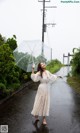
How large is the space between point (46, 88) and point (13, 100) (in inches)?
207

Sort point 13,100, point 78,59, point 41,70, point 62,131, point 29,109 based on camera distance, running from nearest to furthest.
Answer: point 62,131 < point 41,70 < point 29,109 < point 13,100 < point 78,59

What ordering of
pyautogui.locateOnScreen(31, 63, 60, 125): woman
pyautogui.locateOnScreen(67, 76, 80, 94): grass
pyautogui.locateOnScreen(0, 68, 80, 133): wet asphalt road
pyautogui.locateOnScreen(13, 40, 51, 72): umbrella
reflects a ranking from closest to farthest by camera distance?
pyautogui.locateOnScreen(0, 68, 80, 133): wet asphalt road → pyautogui.locateOnScreen(31, 63, 60, 125): woman → pyautogui.locateOnScreen(13, 40, 51, 72): umbrella → pyautogui.locateOnScreen(67, 76, 80, 94): grass

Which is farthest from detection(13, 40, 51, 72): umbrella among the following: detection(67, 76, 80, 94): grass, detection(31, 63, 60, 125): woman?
detection(67, 76, 80, 94): grass

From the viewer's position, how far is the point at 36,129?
10195mm

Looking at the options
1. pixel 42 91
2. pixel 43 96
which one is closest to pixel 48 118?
pixel 43 96

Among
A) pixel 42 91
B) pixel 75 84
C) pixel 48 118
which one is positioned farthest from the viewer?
pixel 75 84

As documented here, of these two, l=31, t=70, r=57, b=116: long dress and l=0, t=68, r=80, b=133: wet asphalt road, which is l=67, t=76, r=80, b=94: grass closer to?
l=0, t=68, r=80, b=133: wet asphalt road

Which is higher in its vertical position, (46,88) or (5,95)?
(46,88)

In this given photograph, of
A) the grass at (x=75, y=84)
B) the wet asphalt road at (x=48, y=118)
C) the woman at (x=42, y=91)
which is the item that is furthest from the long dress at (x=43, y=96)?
the grass at (x=75, y=84)

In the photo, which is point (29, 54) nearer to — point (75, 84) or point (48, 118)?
point (48, 118)

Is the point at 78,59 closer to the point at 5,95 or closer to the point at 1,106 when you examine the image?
the point at 5,95

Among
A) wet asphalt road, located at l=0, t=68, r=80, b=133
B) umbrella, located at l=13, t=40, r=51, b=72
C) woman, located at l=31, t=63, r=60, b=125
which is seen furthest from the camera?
umbrella, located at l=13, t=40, r=51, b=72

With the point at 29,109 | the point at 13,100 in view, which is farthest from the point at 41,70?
the point at 13,100

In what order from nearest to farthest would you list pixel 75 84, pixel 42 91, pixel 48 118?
pixel 42 91 → pixel 48 118 → pixel 75 84
